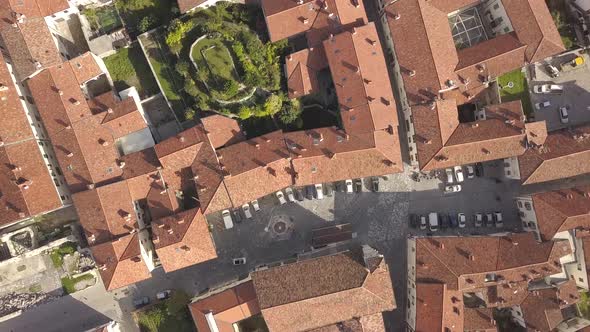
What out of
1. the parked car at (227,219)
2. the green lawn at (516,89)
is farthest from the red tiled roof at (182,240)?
the green lawn at (516,89)

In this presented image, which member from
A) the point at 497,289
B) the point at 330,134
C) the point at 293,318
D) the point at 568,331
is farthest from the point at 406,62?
the point at 568,331

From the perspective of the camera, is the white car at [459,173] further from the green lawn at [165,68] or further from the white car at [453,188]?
the green lawn at [165,68]

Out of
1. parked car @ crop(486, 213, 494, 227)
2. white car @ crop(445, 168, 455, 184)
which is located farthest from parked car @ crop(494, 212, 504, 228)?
white car @ crop(445, 168, 455, 184)

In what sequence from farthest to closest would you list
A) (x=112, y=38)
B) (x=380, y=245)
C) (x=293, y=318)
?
1. (x=380, y=245)
2. (x=112, y=38)
3. (x=293, y=318)

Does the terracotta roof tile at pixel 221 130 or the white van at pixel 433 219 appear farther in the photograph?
the white van at pixel 433 219

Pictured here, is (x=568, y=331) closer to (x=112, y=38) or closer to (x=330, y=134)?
(x=330, y=134)

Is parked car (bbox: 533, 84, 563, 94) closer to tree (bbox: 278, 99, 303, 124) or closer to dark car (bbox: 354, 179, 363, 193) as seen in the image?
dark car (bbox: 354, 179, 363, 193)

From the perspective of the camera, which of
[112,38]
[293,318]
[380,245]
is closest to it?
[293,318]
